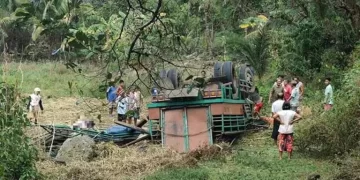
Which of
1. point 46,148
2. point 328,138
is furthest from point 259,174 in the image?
point 46,148

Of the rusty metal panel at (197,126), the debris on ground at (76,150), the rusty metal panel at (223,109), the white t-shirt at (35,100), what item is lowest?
the debris on ground at (76,150)

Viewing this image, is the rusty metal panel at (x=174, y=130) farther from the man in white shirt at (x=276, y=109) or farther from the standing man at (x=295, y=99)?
the standing man at (x=295, y=99)

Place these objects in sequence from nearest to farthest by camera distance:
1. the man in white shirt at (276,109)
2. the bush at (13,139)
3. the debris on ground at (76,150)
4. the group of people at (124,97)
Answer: the group of people at (124,97) < the bush at (13,139) < the debris on ground at (76,150) < the man in white shirt at (276,109)

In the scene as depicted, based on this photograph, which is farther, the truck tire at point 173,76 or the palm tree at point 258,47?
the palm tree at point 258,47

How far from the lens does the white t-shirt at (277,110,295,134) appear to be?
10.2 meters

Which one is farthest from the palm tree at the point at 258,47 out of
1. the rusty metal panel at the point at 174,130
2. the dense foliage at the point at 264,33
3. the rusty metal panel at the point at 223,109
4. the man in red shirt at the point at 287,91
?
the rusty metal panel at the point at 174,130

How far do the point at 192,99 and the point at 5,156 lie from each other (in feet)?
15.9

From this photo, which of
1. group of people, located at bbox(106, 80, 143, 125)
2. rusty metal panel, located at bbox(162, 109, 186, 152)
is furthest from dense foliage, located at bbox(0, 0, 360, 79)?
rusty metal panel, located at bbox(162, 109, 186, 152)

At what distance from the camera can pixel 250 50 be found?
21.2 metres

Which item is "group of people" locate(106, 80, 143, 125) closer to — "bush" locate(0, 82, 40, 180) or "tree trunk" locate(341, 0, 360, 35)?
"bush" locate(0, 82, 40, 180)

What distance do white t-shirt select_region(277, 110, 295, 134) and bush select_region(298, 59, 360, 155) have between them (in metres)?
0.67

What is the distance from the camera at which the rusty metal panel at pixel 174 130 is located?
39.2ft

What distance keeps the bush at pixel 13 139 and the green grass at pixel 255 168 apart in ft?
6.56

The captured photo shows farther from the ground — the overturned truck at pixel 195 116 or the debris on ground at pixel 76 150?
the overturned truck at pixel 195 116
